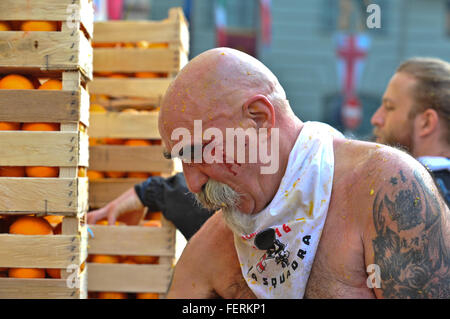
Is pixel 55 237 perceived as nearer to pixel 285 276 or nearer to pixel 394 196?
pixel 285 276

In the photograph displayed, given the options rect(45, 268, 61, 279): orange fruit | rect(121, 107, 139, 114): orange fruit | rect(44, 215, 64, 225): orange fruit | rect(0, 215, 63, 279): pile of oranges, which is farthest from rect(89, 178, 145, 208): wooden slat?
rect(45, 268, 61, 279): orange fruit

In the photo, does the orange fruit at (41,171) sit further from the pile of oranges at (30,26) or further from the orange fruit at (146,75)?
the orange fruit at (146,75)

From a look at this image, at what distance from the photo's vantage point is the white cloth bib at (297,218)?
6.51ft

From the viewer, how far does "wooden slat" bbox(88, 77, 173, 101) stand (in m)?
3.66

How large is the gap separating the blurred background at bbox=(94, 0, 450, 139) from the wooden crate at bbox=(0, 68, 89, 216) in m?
13.5

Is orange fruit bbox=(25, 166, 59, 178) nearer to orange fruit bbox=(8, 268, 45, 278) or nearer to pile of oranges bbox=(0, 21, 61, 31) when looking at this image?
orange fruit bbox=(8, 268, 45, 278)

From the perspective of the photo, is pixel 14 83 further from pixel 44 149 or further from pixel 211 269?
pixel 211 269

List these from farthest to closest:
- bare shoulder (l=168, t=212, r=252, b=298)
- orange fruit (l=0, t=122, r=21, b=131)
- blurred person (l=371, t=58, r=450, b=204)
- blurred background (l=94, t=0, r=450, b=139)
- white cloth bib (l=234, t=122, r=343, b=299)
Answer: blurred background (l=94, t=0, r=450, b=139), blurred person (l=371, t=58, r=450, b=204), orange fruit (l=0, t=122, r=21, b=131), bare shoulder (l=168, t=212, r=252, b=298), white cloth bib (l=234, t=122, r=343, b=299)

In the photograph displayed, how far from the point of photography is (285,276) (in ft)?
6.68

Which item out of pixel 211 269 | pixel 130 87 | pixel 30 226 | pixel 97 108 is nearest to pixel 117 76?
pixel 130 87

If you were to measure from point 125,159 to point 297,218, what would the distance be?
5.94 feet

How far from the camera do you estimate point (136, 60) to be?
373 cm
